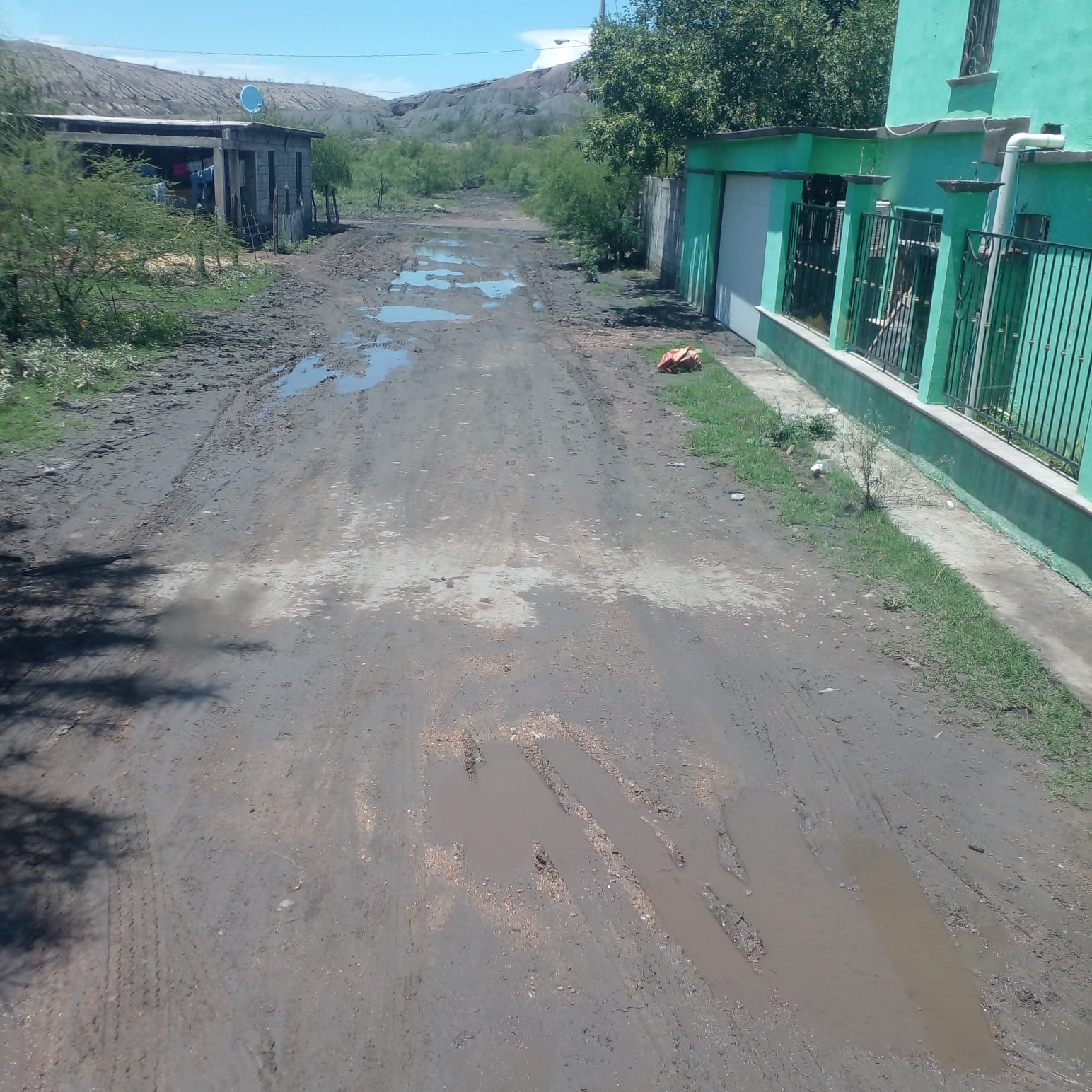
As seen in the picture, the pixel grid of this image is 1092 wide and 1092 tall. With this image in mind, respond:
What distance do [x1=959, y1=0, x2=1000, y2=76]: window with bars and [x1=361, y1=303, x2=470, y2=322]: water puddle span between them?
904 centimetres

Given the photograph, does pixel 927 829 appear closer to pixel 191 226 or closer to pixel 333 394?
pixel 333 394

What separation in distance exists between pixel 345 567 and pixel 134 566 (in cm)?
143

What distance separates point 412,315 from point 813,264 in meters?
7.45

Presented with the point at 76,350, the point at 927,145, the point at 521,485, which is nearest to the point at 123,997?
the point at 521,485

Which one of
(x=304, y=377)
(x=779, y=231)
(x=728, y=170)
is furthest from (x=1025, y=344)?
(x=728, y=170)

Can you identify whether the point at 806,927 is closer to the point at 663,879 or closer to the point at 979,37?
the point at 663,879

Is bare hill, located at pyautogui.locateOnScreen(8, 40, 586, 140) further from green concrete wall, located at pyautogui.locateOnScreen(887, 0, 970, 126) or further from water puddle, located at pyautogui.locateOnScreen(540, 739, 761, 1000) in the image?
water puddle, located at pyautogui.locateOnScreen(540, 739, 761, 1000)

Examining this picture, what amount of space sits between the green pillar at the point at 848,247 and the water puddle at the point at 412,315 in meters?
7.51

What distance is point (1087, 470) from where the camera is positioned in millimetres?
6973

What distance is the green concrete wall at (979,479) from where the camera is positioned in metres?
7.17

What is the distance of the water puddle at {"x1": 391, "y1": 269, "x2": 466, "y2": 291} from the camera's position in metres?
22.4

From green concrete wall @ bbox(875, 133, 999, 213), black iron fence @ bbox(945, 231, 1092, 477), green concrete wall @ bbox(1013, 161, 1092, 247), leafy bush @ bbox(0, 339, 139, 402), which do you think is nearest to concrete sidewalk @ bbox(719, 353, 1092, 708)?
black iron fence @ bbox(945, 231, 1092, 477)

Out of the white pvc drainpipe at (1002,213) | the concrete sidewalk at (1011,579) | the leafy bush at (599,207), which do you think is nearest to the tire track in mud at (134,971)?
the concrete sidewalk at (1011,579)

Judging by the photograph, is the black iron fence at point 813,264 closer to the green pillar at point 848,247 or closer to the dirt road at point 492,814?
the green pillar at point 848,247
